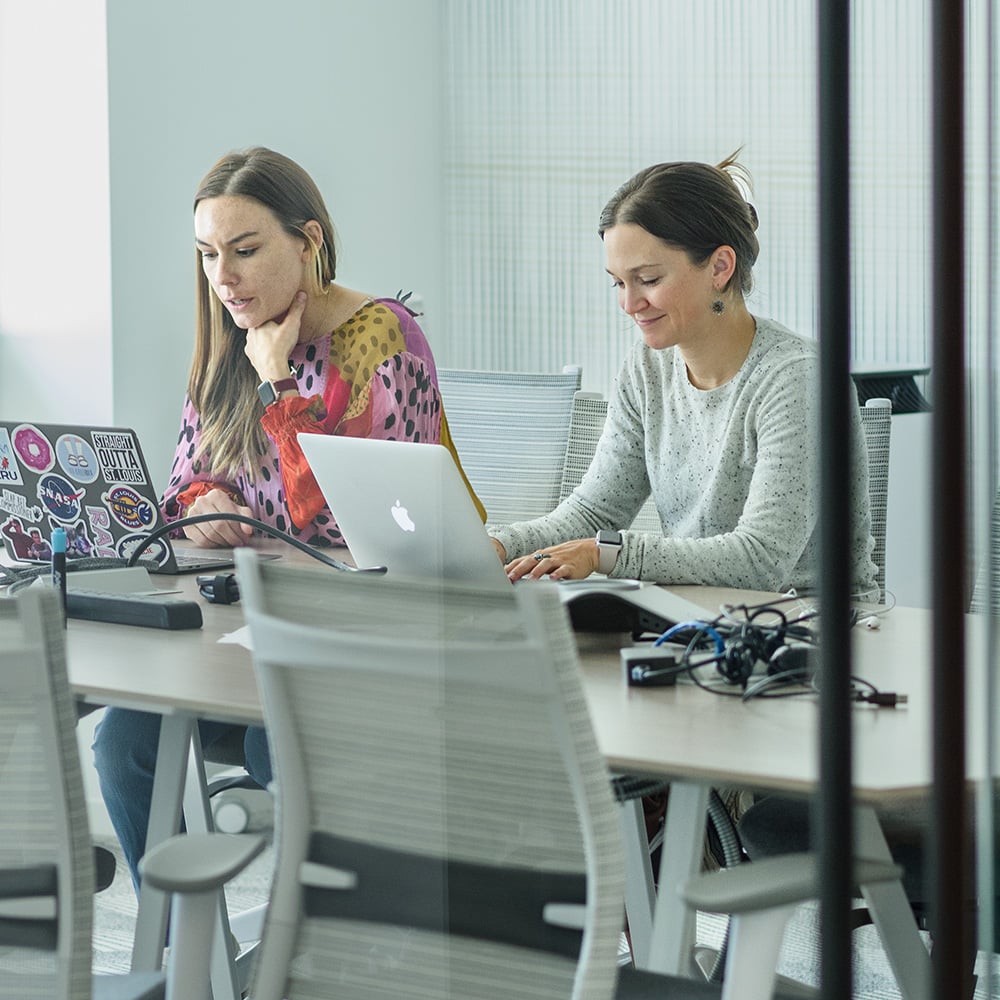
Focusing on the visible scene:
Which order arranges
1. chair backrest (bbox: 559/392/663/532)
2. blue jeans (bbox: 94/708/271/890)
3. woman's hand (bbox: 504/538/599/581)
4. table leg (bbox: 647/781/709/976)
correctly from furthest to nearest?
chair backrest (bbox: 559/392/663/532) < blue jeans (bbox: 94/708/271/890) < woman's hand (bbox: 504/538/599/581) < table leg (bbox: 647/781/709/976)

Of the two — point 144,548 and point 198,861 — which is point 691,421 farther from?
point 198,861

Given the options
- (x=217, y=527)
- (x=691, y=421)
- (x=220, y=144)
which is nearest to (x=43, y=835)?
(x=217, y=527)

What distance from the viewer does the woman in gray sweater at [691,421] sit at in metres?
1.20

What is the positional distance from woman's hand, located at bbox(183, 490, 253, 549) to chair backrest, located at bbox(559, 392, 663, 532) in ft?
1.36

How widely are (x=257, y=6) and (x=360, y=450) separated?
0.85 m

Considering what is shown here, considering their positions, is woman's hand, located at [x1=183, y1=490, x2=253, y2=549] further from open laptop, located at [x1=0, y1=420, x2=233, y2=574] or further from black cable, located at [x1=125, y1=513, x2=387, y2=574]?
open laptop, located at [x1=0, y1=420, x2=233, y2=574]

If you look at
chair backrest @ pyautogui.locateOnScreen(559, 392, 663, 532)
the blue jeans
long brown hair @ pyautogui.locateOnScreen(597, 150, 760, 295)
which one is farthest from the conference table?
chair backrest @ pyautogui.locateOnScreen(559, 392, 663, 532)

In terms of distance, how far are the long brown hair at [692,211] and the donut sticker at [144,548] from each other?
20.3 inches

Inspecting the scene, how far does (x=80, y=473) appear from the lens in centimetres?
123

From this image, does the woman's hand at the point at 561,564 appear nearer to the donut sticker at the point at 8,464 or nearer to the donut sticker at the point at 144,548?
the donut sticker at the point at 144,548

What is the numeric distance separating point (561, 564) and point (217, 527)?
1.38 ft

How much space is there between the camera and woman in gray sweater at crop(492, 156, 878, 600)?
1.20m

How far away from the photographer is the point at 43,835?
753 mm

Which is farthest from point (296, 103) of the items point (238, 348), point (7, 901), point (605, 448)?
point (7, 901)
